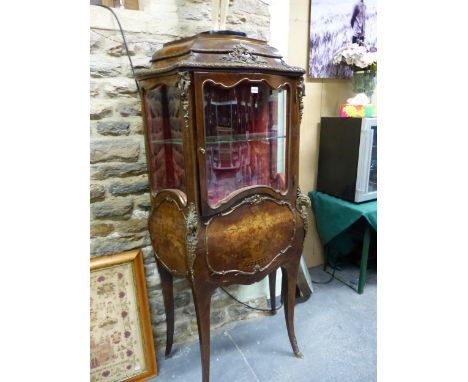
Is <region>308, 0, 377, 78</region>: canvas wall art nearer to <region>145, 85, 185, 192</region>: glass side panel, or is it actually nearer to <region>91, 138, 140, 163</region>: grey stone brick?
<region>145, 85, 185, 192</region>: glass side panel

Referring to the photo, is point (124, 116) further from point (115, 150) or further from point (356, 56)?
point (356, 56)

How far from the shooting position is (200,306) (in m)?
1.22

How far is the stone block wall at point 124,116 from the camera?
4.35 feet

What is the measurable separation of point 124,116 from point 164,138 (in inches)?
8.8

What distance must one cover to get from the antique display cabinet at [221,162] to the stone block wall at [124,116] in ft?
0.30

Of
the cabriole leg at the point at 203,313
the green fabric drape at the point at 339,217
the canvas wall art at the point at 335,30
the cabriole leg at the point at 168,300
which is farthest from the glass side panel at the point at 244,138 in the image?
the canvas wall art at the point at 335,30

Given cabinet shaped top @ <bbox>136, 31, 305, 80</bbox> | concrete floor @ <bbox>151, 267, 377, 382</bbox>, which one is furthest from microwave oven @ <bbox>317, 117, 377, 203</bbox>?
cabinet shaped top @ <bbox>136, 31, 305, 80</bbox>

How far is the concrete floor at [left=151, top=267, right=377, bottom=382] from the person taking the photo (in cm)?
149

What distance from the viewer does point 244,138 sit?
1394 millimetres

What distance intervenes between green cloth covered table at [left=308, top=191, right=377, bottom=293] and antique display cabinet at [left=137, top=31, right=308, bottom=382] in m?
0.73

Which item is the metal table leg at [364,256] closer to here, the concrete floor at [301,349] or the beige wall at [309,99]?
the concrete floor at [301,349]

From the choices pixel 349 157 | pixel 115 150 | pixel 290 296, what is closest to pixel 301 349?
pixel 290 296
